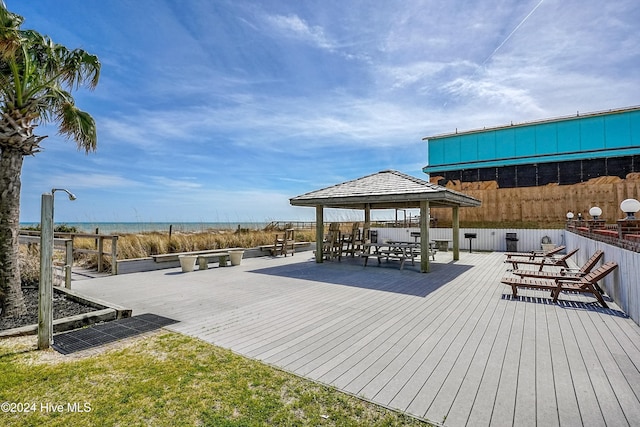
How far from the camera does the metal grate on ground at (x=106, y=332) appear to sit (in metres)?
3.55

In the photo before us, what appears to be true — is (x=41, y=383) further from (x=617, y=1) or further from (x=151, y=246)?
(x=617, y=1)

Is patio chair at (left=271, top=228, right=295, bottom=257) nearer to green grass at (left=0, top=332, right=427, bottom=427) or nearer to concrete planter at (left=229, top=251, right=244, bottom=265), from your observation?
concrete planter at (left=229, top=251, right=244, bottom=265)

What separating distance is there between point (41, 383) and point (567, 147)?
22.5 metres

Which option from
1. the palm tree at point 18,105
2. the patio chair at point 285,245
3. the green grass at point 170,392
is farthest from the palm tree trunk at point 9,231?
the patio chair at point 285,245

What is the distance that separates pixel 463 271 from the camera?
8.86 metres

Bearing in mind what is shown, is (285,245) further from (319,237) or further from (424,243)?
(424,243)

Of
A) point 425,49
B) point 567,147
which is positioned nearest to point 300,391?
point 425,49

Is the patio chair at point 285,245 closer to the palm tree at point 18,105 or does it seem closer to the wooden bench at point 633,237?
the palm tree at point 18,105

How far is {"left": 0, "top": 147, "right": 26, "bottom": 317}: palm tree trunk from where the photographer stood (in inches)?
168

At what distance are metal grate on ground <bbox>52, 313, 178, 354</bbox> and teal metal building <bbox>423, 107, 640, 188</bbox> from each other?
20014 mm

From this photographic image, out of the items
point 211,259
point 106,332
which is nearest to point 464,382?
point 106,332

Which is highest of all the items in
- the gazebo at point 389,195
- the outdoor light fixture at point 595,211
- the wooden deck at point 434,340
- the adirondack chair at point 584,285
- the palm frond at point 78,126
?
the palm frond at point 78,126

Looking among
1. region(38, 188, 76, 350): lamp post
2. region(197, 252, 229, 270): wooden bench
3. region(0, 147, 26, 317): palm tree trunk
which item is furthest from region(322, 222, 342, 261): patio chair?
region(38, 188, 76, 350): lamp post

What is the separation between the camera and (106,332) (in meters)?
3.96
